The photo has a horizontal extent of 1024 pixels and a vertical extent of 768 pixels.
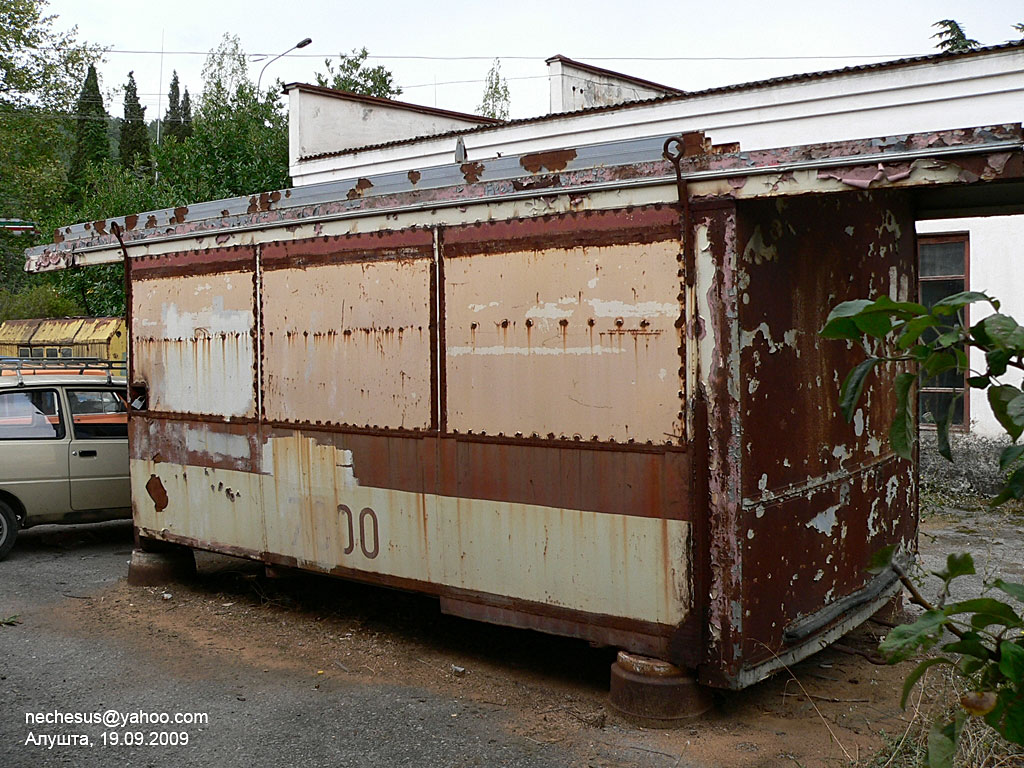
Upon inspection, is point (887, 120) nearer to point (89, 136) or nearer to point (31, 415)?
point (31, 415)

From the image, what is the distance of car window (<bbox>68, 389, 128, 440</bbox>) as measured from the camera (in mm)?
9289

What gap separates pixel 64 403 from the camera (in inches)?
364

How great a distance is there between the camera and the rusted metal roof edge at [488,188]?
3.83 meters

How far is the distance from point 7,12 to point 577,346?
2976cm

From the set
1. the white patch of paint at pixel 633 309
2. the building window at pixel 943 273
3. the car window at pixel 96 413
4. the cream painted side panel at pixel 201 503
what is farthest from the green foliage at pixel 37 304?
the white patch of paint at pixel 633 309

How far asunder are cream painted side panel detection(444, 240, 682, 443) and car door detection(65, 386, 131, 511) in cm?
506

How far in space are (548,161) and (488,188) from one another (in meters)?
0.37

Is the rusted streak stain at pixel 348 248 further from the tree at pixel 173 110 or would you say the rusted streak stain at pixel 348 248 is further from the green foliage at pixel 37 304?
the tree at pixel 173 110

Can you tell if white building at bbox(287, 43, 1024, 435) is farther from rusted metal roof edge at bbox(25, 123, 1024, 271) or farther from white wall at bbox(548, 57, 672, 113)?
rusted metal roof edge at bbox(25, 123, 1024, 271)

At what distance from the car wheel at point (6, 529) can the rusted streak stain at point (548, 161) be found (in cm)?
629

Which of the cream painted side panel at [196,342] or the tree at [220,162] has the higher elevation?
the tree at [220,162]

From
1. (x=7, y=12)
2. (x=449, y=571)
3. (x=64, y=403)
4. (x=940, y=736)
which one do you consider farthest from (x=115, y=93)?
(x=940, y=736)

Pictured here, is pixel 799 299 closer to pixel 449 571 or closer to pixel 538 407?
pixel 538 407

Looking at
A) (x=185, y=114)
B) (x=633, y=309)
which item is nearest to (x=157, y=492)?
(x=633, y=309)
